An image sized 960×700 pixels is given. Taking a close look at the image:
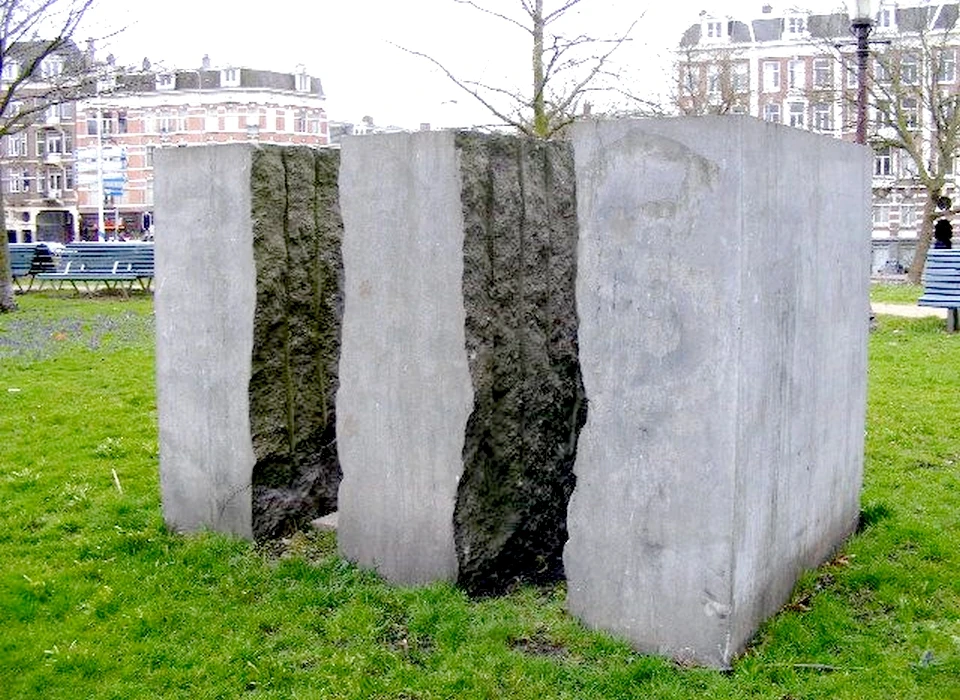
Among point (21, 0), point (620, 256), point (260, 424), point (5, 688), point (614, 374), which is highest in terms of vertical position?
point (21, 0)

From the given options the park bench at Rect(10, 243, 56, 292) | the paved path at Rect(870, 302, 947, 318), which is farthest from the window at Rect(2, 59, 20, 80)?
the paved path at Rect(870, 302, 947, 318)

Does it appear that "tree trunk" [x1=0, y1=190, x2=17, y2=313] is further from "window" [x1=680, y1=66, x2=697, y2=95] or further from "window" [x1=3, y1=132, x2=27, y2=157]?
"window" [x1=3, y1=132, x2=27, y2=157]

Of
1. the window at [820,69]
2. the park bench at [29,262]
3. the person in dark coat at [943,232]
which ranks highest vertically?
the window at [820,69]

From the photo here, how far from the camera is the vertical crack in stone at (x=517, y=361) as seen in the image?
5230 millimetres

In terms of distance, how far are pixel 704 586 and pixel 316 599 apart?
1.91 meters

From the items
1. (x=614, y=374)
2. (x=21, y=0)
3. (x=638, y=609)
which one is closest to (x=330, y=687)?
(x=638, y=609)

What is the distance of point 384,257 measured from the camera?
544 centimetres

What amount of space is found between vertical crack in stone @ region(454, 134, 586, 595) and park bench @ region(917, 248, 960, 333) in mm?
10158

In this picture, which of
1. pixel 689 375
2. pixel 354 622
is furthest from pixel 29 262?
pixel 689 375

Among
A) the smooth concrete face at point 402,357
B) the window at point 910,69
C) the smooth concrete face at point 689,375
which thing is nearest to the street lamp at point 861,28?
the smooth concrete face at point 689,375

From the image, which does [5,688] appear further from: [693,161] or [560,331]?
[693,161]

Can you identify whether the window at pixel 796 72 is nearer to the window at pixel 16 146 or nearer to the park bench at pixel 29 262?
the park bench at pixel 29 262

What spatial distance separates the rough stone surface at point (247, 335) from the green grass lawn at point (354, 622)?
0.33 meters

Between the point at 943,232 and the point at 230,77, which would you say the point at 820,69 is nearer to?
the point at 943,232
